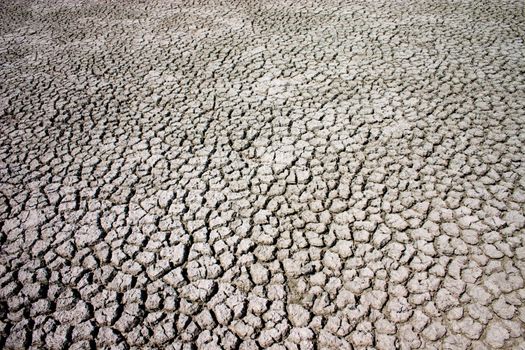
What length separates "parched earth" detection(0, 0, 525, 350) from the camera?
1.77m

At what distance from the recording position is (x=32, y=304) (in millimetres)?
1854

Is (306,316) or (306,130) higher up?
(306,130)

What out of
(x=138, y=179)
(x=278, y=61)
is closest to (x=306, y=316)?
(x=138, y=179)

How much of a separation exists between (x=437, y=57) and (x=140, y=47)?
355 cm

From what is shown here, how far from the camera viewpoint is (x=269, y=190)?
244cm

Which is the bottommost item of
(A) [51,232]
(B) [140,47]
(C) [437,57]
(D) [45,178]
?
(C) [437,57]

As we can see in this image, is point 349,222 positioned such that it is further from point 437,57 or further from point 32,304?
point 437,57

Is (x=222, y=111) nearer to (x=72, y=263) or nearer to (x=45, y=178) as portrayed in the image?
(x=45, y=178)

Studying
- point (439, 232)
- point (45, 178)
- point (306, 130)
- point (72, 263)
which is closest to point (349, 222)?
point (439, 232)

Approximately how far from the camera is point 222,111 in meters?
3.17

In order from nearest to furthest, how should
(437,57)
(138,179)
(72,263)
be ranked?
(72,263), (138,179), (437,57)

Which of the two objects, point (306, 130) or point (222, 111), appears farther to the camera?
point (222, 111)

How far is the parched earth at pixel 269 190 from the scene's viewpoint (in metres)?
1.77

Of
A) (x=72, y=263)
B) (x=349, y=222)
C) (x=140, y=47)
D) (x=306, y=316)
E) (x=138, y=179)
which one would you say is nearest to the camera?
(x=306, y=316)
